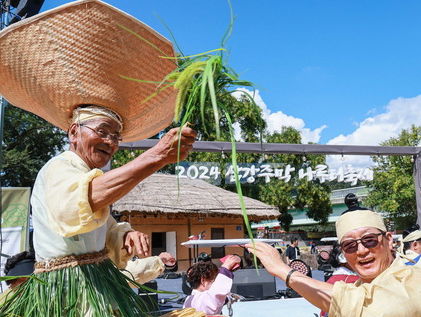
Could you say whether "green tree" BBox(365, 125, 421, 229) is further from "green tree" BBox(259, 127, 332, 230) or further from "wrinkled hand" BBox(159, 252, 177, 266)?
"wrinkled hand" BBox(159, 252, 177, 266)

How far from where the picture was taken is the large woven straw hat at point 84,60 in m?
1.70

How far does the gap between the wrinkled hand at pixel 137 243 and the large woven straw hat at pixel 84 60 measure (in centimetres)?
58

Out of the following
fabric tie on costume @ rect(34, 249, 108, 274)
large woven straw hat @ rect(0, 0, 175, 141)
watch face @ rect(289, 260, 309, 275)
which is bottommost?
watch face @ rect(289, 260, 309, 275)

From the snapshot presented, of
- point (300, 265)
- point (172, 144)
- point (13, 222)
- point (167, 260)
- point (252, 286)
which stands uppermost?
point (172, 144)

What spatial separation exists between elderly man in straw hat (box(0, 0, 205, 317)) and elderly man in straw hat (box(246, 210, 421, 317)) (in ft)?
1.97

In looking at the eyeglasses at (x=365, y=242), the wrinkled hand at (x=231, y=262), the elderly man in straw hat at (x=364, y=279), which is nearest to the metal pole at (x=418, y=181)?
the wrinkled hand at (x=231, y=262)

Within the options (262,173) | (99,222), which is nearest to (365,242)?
(99,222)

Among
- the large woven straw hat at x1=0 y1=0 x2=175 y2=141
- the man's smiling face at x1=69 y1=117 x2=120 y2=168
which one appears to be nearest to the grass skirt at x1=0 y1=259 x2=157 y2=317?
the man's smiling face at x1=69 y1=117 x2=120 y2=168

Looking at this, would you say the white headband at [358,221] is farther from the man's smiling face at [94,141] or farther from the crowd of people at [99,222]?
the man's smiling face at [94,141]

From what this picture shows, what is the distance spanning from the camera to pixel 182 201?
714 inches

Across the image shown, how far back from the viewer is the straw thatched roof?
17.3 m

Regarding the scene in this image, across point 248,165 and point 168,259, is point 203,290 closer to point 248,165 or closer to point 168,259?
point 168,259

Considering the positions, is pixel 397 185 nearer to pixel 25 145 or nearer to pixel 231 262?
pixel 25 145

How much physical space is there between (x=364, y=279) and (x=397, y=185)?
2638 centimetres
